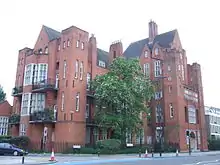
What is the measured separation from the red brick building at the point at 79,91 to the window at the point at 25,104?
0.07 metres

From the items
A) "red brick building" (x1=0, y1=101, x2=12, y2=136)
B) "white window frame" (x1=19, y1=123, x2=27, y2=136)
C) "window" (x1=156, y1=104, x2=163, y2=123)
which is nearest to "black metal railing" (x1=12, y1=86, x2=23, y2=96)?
"white window frame" (x1=19, y1=123, x2=27, y2=136)

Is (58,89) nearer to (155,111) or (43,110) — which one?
(43,110)

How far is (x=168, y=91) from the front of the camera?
155 ft

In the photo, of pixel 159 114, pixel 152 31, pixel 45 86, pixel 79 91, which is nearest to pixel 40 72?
pixel 45 86

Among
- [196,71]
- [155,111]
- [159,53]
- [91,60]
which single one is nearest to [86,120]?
[91,60]

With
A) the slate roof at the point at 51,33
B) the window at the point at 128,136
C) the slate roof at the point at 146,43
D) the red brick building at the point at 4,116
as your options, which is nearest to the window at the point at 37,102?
the red brick building at the point at 4,116

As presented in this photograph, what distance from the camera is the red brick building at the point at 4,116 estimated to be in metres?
45.1

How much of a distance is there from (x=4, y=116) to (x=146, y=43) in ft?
105

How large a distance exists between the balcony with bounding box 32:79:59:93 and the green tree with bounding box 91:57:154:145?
5.41 metres

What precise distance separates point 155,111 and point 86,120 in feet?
51.7

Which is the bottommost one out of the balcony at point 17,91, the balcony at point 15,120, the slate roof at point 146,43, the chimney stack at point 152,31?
the balcony at point 15,120

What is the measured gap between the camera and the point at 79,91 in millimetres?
38156

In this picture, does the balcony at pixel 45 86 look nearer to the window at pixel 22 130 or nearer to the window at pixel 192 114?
the window at pixel 22 130

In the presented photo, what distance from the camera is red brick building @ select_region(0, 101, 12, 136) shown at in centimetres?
4509
